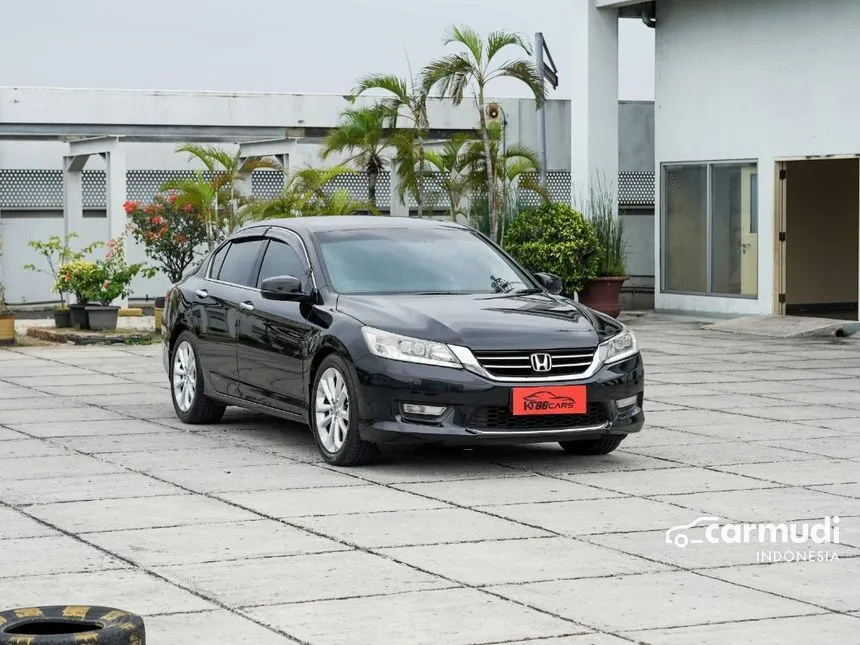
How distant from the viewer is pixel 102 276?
71.6 ft

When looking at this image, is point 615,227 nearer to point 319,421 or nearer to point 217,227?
point 217,227

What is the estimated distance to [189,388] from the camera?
1225 centimetres

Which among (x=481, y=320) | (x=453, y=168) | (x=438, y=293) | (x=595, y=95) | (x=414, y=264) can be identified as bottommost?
(x=481, y=320)

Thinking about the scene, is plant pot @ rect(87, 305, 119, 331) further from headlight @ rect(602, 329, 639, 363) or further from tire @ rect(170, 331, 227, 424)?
headlight @ rect(602, 329, 639, 363)

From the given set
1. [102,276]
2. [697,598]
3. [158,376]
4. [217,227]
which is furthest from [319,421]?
[217,227]

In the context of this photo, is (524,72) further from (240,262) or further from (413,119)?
(240,262)

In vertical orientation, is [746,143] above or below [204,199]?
above

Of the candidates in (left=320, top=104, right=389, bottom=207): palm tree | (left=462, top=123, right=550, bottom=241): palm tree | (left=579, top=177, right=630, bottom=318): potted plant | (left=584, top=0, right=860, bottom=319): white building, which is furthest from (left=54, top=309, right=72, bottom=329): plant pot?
(left=584, top=0, right=860, bottom=319): white building

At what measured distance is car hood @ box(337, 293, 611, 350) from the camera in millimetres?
9703

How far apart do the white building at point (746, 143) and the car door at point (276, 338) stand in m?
12.4

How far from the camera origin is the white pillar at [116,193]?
25422 millimetres

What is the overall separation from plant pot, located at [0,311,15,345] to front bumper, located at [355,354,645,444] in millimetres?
11672

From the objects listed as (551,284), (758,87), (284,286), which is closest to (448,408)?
(284,286)

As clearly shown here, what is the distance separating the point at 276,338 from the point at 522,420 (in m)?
2.04
